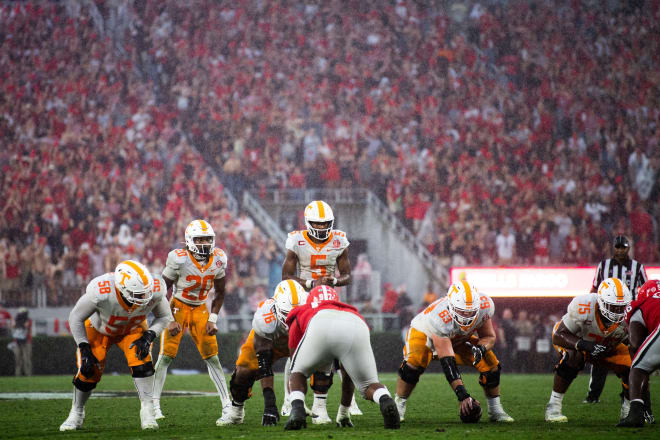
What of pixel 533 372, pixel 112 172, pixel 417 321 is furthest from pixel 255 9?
pixel 417 321

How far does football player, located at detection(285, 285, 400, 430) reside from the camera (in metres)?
6.40

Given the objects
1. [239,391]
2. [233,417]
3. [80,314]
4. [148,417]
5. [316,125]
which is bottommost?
[233,417]

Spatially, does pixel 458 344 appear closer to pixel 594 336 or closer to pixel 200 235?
pixel 594 336

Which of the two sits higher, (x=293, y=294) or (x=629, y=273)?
(x=629, y=273)

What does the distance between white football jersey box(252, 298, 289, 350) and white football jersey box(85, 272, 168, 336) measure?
2.78 feet

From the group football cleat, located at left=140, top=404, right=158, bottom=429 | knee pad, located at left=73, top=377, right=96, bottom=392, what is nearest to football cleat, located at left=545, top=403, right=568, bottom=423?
football cleat, located at left=140, top=404, right=158, bottom=429

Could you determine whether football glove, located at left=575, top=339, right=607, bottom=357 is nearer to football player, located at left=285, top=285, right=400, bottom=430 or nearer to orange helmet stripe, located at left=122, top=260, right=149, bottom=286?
football player, located at left=285, top=285, right=400, bottom=430

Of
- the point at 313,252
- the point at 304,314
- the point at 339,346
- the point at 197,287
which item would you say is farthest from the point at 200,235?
the point at 339,346

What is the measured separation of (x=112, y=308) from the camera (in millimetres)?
7184

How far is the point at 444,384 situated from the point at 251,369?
662cm

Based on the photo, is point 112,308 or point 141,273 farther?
point 112,308

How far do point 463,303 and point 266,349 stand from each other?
5.84 ft

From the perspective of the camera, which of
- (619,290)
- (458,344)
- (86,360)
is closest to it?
(86,360)

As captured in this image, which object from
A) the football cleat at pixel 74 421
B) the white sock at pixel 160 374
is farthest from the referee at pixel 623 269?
the football cleat at pixel 74 421
